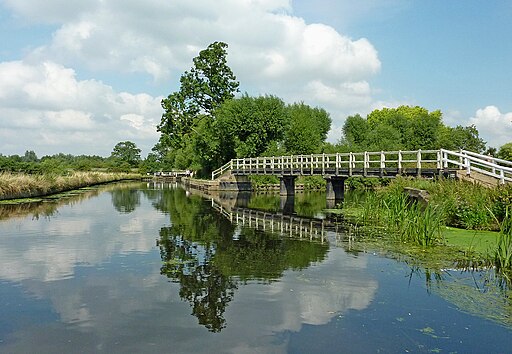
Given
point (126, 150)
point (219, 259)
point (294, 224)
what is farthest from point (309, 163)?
point (126, 150)

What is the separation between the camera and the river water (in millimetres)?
5840

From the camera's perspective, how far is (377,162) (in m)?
29.8

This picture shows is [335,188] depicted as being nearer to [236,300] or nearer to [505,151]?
[505,151]

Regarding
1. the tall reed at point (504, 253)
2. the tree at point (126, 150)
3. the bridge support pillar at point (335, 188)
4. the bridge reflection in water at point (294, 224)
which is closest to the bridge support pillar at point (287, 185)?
the bridge support pillar at point (335, 188)

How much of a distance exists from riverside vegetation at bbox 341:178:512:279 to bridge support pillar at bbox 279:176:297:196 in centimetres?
1958

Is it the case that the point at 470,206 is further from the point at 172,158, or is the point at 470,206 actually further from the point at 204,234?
the point at 172,158

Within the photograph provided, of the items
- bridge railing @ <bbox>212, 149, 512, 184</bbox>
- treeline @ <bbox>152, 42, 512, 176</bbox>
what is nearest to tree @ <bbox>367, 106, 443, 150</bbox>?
treeline @ <bbox>152, 42, 512, 176</bbox>

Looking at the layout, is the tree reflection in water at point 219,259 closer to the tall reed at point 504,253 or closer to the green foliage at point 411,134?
the tall reed at point 504,253

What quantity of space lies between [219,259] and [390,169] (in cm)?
1522

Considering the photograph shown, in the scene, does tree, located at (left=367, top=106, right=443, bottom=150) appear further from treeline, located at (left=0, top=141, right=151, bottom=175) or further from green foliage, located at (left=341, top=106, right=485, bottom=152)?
→ treeline, located at (left=0, top=141, right=151, bottom=175)

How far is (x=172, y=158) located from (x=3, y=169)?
2337 inches

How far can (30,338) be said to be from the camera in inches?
235

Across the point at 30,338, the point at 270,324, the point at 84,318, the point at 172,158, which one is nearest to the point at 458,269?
the point at 270,324

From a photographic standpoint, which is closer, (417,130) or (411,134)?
(411,134)
